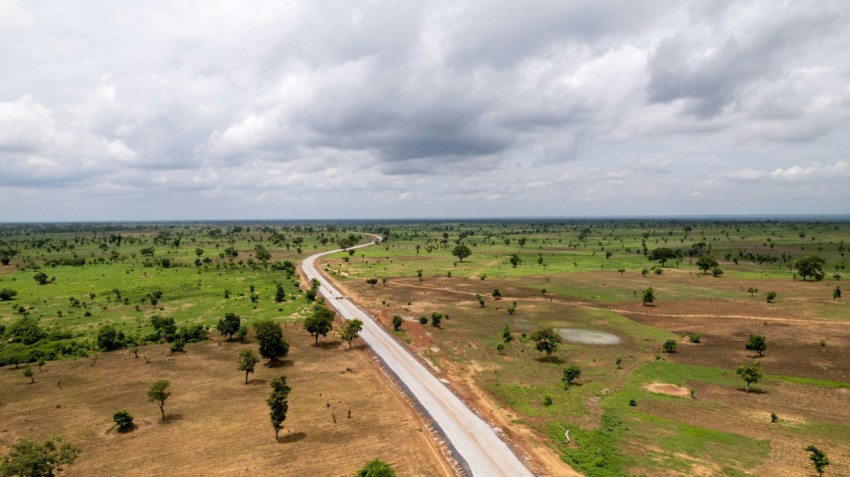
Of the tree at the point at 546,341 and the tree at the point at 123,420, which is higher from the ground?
the tree at the point at 546,341

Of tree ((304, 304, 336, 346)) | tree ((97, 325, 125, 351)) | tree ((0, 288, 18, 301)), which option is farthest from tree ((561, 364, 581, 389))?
tree ((0, 288, 18, 301))

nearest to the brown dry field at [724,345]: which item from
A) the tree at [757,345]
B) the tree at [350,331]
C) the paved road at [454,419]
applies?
the tree at [757,345]

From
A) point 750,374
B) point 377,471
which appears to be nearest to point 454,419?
point 377,471

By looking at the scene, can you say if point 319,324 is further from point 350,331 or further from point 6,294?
point 6,294

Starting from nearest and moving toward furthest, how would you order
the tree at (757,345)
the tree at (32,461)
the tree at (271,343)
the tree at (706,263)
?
the tree at (32,461) < the tree at (271,343) < the tree at (757,345) < the tree at (706,263)

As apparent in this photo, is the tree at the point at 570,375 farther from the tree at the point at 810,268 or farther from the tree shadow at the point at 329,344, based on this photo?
the tree at the point at 810,268

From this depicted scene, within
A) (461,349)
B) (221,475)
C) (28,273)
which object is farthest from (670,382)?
(28,273)
